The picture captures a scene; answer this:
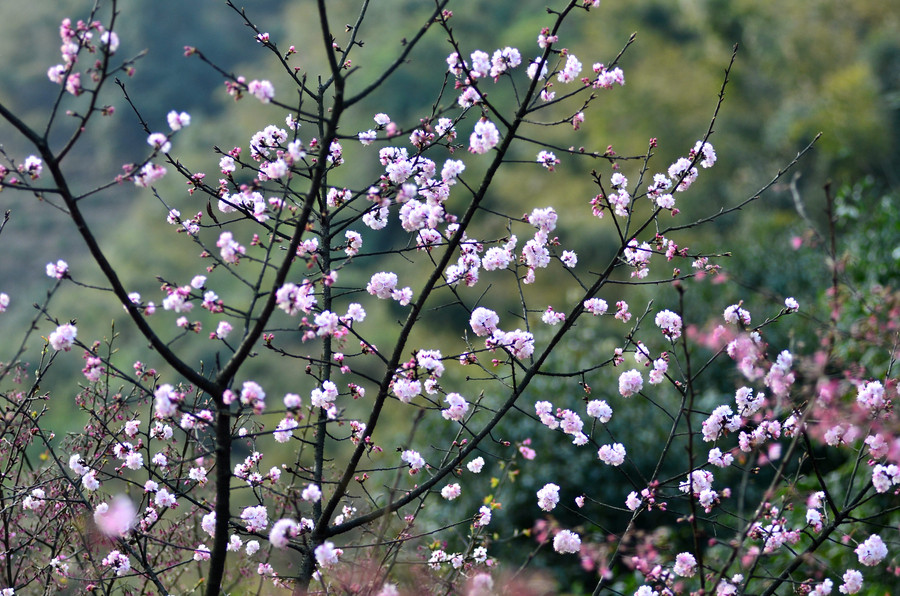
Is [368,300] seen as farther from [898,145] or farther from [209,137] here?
[898,145]

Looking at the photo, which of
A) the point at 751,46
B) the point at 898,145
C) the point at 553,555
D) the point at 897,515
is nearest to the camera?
the point at 897,515

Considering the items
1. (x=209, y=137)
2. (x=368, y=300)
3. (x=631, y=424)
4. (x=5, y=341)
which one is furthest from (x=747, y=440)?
(x=209, y=137)

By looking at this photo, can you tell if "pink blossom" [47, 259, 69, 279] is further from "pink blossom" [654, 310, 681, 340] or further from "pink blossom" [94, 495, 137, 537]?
"pink blossom" [654, 310, 681, 340]

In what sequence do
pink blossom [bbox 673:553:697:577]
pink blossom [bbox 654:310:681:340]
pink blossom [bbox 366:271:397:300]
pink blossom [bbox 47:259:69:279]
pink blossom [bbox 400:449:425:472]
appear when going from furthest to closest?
pink blossom [bbox 654:310:681:340] < pink blossom [bbox 366:271:397:300] < pink blossom [bbox 673:553:697:577] < pink blossom [bbox 400:449:425:472] < pink blossom [bbox 47:259:69:279]

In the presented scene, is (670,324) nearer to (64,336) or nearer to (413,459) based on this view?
(413,459)

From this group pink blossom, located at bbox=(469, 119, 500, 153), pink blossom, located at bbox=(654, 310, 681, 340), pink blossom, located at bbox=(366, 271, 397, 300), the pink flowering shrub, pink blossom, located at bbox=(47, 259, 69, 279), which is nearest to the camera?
the pink flowering shrub

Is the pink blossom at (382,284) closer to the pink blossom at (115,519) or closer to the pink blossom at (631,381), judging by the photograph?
the pink blossom at (631,381)

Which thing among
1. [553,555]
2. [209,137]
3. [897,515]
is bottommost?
[897,515]

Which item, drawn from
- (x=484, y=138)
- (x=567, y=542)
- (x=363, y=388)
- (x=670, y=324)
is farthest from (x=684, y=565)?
(x=484, y=138)

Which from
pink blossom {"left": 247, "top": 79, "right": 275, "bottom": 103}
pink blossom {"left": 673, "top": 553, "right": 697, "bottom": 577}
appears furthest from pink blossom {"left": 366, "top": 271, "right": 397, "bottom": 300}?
pink blossom {"left": 673, "top": 553, "right": 697, "bottom": 577}

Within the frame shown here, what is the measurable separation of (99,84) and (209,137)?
1667 inches

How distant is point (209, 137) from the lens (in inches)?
1658

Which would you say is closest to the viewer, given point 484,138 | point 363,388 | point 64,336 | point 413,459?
point 64,336

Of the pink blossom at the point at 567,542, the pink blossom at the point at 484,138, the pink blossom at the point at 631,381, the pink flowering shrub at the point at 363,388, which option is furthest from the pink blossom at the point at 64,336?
the pink blossom at the point at 631,381
